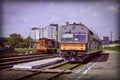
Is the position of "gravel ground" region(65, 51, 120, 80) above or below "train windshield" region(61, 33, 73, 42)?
below

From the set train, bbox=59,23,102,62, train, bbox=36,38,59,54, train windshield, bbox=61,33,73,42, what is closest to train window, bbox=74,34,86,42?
train, bbox=59,23,102,62

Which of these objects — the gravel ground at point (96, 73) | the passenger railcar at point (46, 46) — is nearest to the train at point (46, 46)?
the passenger railcar at point (46, 46)

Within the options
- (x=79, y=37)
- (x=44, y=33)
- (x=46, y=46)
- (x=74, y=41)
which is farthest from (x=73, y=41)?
(x=44, y=33)

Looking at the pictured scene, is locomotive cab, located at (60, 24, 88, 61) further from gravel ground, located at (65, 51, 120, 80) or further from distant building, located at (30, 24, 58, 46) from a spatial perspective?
distant building, located at (30, 24, 58, 46)

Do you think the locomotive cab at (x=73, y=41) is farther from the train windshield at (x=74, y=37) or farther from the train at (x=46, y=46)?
the train at (x=46, y=46)

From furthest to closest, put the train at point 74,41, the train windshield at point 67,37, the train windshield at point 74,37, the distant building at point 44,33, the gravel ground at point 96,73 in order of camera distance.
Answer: the distant building at point 44,33 < the train windshield at point 67,37 < the train windshield at point 74,37 < the train at point 74,41 < the gravel ground at point 96,73

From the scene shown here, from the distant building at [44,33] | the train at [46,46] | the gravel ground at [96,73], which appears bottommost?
the gravel ground at [96,73]

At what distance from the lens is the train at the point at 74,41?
18.0 metres

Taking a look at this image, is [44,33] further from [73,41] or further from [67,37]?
[73,41]

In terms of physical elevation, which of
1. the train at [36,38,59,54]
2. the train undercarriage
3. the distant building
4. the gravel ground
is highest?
the distant building

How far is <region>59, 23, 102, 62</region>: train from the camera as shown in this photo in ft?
59.1

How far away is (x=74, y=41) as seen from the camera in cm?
1816

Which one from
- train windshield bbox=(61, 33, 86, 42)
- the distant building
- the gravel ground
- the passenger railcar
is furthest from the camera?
the distant building

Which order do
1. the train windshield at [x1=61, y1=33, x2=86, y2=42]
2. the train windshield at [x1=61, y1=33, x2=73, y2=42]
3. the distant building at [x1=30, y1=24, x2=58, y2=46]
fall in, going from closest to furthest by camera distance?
the train windshield at [x1=61, y1=33, x2=86, y2=42]
the train windshield at [x1=61, y1=33, x2=73, y2=42]
the distant building at [x1=30, y1=24, x2=58, y2=46]
